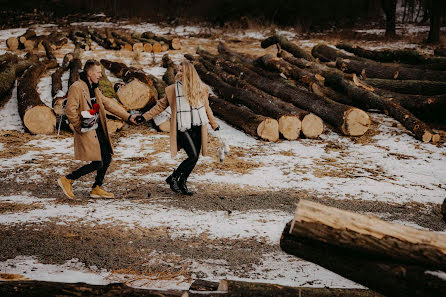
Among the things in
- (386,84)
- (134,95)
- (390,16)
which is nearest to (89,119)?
(134,95)

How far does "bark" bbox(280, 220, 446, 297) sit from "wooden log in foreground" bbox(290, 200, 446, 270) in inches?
2.4

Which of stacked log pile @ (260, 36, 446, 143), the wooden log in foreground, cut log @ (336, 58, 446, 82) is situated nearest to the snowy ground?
stacked log pile @ (260, 36, 446, 143)

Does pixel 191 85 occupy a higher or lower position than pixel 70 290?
higher

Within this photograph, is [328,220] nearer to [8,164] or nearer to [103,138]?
[103,138]

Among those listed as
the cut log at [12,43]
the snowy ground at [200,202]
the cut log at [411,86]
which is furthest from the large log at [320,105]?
the cut log at [12,43]

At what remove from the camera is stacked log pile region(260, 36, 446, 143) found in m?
8.74

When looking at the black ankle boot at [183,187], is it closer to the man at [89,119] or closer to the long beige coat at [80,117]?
the man at [89,119]

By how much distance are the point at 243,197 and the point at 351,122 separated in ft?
13.2

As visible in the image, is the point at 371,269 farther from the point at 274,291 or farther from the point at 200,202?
the point at 200,202

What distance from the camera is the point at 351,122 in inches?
331

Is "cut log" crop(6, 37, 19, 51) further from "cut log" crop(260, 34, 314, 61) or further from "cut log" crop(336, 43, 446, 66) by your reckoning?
"cut log" crop(336, 43, 446, 66)

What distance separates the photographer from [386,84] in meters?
10.2

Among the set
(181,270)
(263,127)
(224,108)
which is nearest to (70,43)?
(224,108)

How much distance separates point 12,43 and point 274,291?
18.5m
